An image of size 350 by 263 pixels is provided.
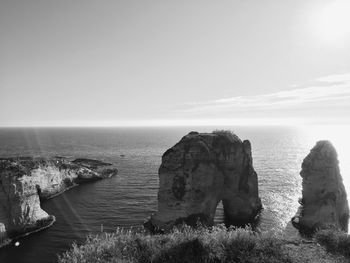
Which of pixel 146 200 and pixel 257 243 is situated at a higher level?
pixel 257 243

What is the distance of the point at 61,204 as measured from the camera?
2162 inches

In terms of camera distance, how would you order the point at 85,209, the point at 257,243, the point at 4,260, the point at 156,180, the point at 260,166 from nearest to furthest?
the point at 257,243, the point at 4,260, the point at 85,209, the point at 156,180, the point at 260,166

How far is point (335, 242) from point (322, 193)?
27205mm

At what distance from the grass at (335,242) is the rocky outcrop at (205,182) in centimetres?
2164

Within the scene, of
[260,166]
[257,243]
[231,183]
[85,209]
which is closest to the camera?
[257,243]

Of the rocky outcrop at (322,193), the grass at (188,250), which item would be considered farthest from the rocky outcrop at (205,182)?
the grass at (188,250)

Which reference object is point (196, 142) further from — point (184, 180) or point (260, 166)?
point (260, 166)

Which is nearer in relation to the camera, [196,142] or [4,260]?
[4,260]

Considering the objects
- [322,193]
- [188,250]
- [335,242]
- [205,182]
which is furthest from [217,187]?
[188,250]

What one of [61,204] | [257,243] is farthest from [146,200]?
[257,243]

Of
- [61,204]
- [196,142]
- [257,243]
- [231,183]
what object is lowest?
[61,204]

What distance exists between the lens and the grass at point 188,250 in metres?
13.7

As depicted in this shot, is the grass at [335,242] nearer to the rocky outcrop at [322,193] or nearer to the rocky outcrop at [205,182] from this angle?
the rocky outcrop at [205,182]

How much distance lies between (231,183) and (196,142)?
9385 millimetres
